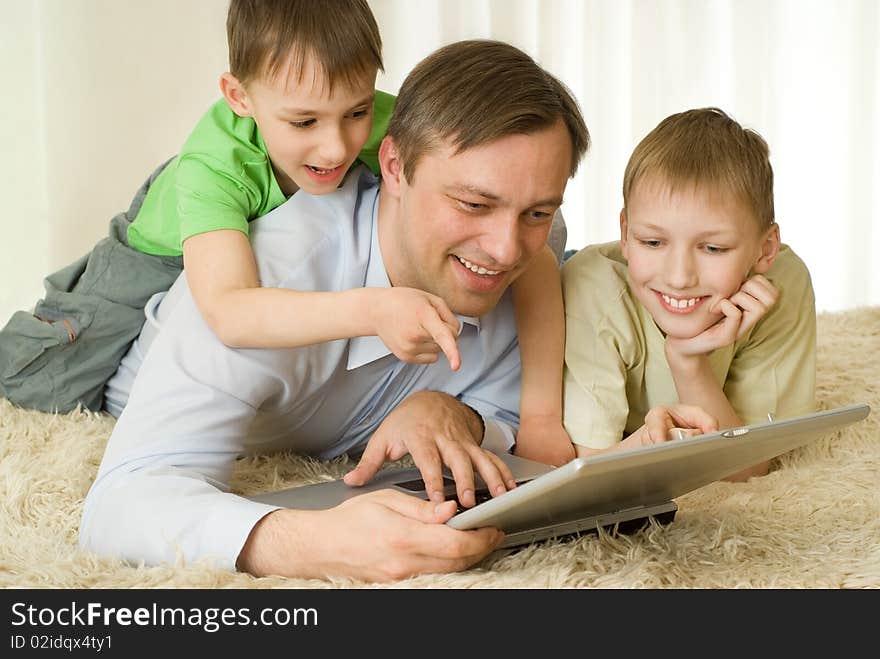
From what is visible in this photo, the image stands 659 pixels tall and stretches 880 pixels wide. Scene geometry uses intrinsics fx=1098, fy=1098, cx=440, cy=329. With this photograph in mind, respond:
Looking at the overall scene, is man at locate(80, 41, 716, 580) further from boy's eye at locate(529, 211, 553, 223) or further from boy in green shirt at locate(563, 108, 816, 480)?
boy in green shirt at locate(563, 108, 816, 480)

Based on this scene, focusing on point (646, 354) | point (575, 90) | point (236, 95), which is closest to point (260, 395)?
point (236, 95)

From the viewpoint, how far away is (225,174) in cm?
174

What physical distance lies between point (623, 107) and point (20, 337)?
2741 mm

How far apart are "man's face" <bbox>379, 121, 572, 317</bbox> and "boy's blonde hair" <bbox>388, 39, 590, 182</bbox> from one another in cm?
2

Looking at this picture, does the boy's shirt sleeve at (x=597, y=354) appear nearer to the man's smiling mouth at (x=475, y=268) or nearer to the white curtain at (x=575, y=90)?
the man's smiling mouth at (x=475, y=268)

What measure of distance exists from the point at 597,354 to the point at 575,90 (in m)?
2.56

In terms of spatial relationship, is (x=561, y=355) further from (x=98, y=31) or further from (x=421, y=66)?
(x=98, y=31)

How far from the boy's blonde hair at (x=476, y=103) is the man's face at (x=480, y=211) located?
21mm

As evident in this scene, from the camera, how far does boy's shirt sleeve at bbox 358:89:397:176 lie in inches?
71.8

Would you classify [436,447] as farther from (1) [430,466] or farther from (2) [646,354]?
(2) [646,354]

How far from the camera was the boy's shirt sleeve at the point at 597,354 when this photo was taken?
5.74ft

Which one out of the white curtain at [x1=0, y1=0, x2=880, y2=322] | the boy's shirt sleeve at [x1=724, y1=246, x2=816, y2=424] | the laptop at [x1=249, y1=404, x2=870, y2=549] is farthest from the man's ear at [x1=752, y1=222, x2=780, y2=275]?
the white curtain at [x1=0, y1=0, x2=880, y2=322]

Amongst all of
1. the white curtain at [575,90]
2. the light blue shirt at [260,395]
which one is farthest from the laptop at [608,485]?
the white curtain at [575,90]

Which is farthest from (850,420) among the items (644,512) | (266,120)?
(266,120)
